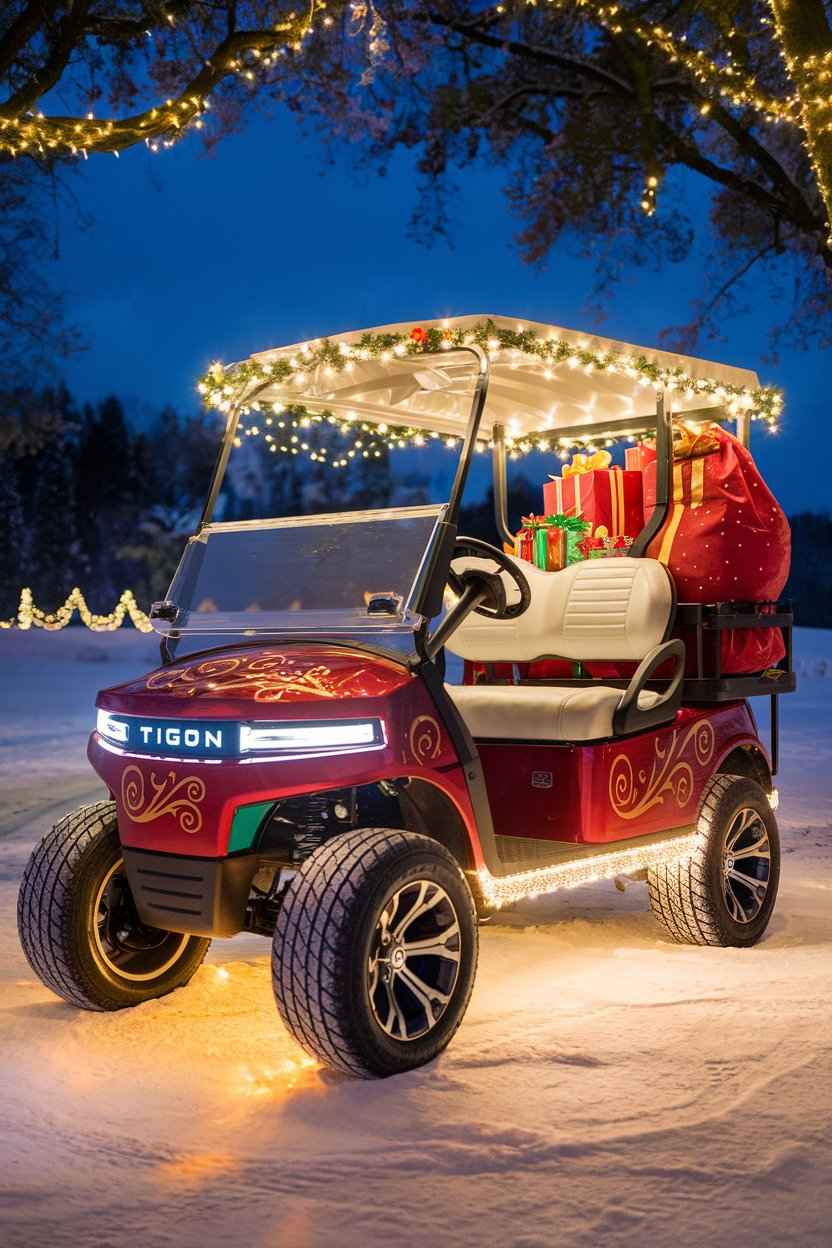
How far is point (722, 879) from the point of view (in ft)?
18.2

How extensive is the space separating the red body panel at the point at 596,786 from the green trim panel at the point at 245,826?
4.40 feet

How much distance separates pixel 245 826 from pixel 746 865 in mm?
2657

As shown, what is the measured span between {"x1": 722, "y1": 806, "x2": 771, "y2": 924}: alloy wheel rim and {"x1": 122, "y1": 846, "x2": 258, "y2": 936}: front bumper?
7.77 feet

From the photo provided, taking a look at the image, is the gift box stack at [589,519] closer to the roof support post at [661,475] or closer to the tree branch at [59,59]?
the roof support post at [661,475]

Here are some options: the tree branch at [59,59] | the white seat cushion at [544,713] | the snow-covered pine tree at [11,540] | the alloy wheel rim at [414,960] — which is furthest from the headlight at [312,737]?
the snow-covered pine tree at [11,540]

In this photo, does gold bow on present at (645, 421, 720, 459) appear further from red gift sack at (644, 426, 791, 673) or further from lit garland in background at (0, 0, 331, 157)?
lit garland in background at (0, 0, 331, 157)

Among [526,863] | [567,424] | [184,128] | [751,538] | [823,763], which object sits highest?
[184,128]

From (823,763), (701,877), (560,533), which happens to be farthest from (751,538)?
(823,763)

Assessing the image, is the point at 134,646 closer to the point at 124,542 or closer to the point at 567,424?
the point at 567,424

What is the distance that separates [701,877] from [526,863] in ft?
3.70

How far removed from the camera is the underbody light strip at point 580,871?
4.43 meters

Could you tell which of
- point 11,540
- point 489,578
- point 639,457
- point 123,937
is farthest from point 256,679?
point 11,540

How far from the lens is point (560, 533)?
21.3ft

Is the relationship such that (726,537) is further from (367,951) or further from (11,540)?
(11,540)
